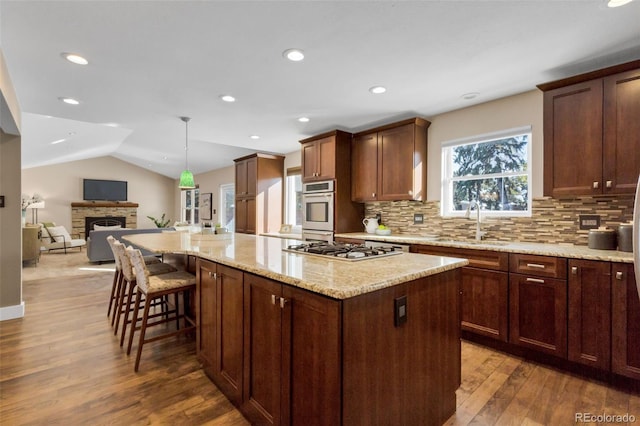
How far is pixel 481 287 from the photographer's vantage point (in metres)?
2.61

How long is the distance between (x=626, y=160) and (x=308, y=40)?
8.00 feet

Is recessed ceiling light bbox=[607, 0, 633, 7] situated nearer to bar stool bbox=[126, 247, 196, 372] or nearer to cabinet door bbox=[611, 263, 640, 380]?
cabinet door bbox=[611, 263, 640, 380]

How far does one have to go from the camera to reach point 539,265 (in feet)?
7.58

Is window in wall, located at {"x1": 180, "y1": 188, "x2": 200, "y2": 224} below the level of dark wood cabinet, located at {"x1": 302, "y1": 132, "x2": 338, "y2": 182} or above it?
below

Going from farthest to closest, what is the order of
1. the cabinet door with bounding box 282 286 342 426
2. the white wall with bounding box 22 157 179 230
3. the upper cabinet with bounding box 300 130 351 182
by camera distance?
the white wall with bounding box 22 157 179 230 < the upper cabinet with bounding box 300 130 351 182 < the cabinet door with bounding box 282 286 342 426

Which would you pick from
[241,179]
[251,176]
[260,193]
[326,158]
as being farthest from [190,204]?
[326,158]

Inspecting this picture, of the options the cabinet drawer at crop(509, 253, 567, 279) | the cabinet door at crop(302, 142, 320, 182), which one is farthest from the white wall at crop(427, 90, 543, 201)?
the cabinet door at crop(302, 142, 320, 182)

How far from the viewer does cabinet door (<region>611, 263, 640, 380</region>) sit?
194 cm

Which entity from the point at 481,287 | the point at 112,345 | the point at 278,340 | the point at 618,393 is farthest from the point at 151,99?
the point at 618,393

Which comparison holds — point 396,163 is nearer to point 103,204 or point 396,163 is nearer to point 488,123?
point 488,123

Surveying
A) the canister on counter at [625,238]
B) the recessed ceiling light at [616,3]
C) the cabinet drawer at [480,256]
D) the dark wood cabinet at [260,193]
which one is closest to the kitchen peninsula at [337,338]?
the cabinet drawer at [480,256]

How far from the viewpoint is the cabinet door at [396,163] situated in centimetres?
364

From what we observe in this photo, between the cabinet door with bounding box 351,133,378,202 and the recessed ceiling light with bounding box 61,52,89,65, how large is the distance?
3.02 m

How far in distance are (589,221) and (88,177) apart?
484 inches
